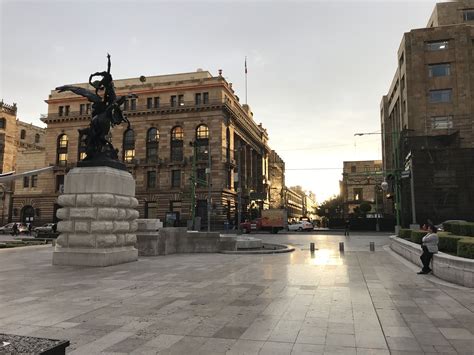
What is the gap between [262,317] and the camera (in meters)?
6.98

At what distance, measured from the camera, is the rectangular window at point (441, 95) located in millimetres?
46056

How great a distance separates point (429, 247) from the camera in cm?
1216

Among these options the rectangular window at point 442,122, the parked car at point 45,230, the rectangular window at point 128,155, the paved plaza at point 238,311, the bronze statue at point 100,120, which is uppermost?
the rectangular window at point 442,122

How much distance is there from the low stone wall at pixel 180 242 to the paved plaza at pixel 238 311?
5.53m

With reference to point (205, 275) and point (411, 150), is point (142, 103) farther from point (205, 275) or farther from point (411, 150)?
point (205, 275)

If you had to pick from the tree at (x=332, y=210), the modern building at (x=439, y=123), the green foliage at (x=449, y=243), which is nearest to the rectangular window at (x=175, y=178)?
the modern building at (x=439, y=123)

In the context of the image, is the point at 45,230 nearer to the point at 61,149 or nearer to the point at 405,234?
the point at 61,149

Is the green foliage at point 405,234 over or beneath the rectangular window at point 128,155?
beneath

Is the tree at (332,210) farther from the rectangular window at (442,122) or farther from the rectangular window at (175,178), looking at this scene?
the rectangular window at (442,122)

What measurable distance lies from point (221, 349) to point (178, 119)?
5741 cm

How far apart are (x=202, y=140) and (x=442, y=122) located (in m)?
33.3

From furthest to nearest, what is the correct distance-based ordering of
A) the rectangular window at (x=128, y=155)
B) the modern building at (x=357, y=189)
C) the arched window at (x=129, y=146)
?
1. the modern building at (x=357, y=189)
2. the arched window at (x=129, y=146)
3. the rectangular window at (x=128, y=155)

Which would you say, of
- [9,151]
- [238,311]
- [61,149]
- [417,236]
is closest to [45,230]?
[61,149]

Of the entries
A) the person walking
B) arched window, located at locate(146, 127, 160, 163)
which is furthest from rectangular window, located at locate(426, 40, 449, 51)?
the person walking
